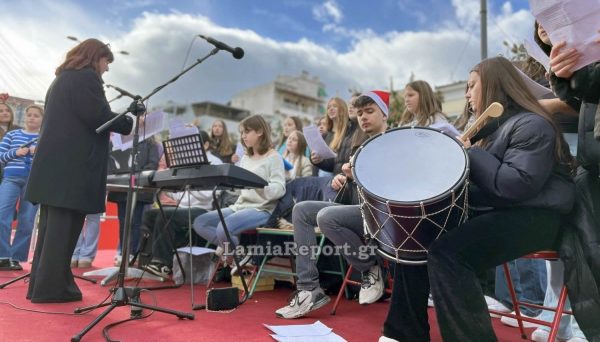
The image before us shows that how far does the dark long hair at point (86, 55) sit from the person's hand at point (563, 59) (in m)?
3.02

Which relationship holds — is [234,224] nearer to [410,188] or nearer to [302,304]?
[302,304]

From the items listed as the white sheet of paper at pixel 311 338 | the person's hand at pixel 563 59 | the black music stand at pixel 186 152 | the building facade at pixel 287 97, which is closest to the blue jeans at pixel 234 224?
the black music stand at pixel 186 152

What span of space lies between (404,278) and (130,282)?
2.77 metres

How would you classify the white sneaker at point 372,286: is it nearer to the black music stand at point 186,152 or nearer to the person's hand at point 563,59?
the black music stand at point 186,152

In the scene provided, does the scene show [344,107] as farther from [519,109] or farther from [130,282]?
[130,282]

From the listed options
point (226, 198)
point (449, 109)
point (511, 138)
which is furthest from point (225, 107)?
point (511, 138)

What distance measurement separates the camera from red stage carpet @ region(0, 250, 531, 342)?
88.7 inches

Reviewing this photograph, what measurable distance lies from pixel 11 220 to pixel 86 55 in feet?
7.88

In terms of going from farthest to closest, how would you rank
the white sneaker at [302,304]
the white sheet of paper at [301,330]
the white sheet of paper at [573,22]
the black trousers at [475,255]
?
the white sneaker at [302,304] → the white sheet of paper at [301,330] → the black trousers at [475,255] → the white sheet of paper at [573,22]

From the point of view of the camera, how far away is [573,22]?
140cm

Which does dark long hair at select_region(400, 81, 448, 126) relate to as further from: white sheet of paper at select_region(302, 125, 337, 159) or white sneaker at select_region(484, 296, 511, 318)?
white sneaker at select_region(484, 296, 511, 318)

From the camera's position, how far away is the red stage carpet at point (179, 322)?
7.39 ft

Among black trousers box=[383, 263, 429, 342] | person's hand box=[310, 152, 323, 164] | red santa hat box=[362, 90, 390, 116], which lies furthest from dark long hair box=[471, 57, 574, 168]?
person's hand box=[310, 152, 323, 164]

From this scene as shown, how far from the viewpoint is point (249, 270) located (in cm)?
399
